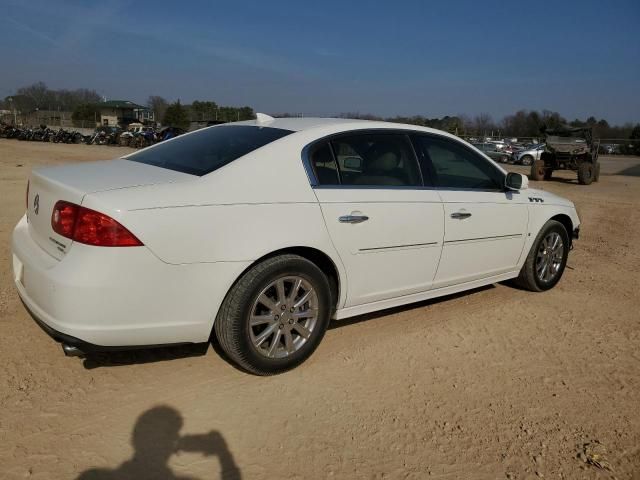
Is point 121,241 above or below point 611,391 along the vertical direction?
above

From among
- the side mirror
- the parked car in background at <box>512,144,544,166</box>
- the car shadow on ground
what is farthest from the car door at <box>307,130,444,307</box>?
the parked car in background at <box>512,144,544,166</box>

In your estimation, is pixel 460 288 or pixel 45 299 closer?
pixel 45 299

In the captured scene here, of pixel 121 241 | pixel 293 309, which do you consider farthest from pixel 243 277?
pixel 121 241

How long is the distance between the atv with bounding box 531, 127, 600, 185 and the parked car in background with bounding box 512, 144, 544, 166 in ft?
36.1

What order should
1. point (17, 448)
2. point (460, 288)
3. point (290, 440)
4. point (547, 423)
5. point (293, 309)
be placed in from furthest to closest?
point (460, 288)
point (293, 309)
point (547, 423)
point (290, 440)
point (17, 448)

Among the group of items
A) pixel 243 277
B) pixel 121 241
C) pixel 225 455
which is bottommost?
pixel 225 455

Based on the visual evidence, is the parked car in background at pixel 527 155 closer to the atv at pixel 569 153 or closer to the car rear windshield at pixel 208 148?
the atv at pixel 569 153

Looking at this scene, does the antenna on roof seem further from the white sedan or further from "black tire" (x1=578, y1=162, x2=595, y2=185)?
"black tire" (x1=578, y1=162, x2=595, y2=185)

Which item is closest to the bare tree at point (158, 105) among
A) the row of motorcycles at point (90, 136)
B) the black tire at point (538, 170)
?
the row of motorcycles at point (90, 136)

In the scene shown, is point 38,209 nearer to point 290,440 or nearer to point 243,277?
point 243,277

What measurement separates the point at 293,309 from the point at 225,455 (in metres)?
0.98

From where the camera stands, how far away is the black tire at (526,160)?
99.1 ft

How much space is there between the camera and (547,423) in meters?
2.88

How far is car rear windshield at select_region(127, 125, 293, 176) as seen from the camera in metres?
3.18
